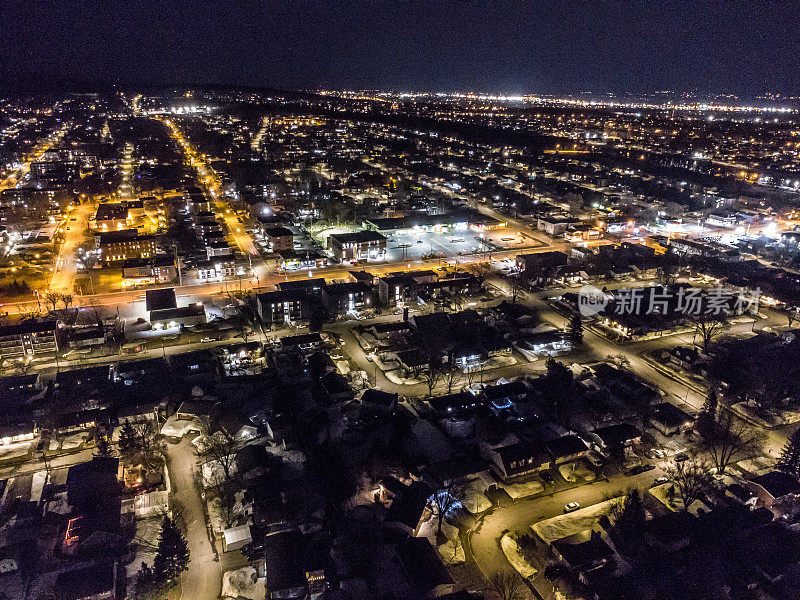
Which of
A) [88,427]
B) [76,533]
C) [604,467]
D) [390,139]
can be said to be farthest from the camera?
[390,139]

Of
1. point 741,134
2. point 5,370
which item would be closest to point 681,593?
point 5,370

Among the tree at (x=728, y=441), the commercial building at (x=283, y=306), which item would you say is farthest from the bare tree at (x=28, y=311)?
the tree at (x=728, y=441)

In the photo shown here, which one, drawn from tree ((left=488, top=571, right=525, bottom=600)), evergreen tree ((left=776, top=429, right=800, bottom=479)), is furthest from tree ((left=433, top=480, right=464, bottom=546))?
evergreen tree ((left=776, top=429, right=800, bottom=479))

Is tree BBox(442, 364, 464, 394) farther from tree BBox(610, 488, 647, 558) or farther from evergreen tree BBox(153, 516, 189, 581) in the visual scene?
evergreen tree BBox(153, 516, 189, 581)

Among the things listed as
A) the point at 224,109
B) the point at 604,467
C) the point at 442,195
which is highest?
the point at 224,109

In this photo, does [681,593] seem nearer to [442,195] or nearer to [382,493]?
[382,493]

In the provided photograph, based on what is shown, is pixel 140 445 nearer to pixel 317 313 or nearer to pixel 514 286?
pixel 317 313

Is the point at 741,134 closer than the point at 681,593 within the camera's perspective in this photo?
No
